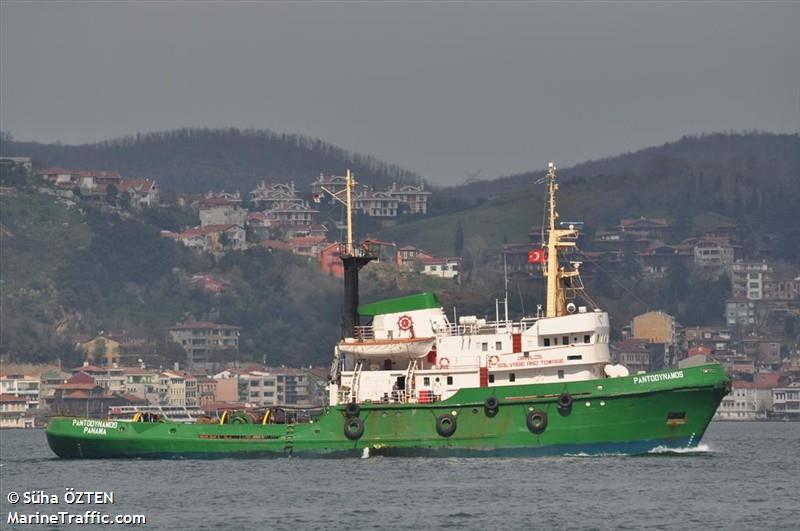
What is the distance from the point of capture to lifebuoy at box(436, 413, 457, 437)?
60.4m

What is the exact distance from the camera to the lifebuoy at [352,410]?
202 ft

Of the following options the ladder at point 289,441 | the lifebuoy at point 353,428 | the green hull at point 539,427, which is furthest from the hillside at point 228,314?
the lifebuoy at point 353,428

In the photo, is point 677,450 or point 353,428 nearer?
point 677,450

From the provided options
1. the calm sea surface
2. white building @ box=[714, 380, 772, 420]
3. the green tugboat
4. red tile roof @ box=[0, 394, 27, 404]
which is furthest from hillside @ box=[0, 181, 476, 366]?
the calm sea surface

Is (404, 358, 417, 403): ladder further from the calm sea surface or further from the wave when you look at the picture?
the wave

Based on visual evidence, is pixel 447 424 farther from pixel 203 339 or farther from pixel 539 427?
pixel 203 339

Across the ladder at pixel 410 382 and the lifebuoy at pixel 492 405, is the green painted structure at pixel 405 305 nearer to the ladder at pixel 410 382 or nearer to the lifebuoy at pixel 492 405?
the ladder at pixel 410 382

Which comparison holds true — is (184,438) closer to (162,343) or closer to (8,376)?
(8,376)

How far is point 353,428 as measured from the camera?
6159cm

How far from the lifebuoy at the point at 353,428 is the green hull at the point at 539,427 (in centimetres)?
11

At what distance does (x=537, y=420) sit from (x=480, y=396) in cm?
201

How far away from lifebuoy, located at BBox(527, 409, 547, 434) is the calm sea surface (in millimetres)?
1032

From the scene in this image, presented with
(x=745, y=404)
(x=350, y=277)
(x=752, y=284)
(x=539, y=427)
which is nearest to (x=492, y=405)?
(x=539, y=427)

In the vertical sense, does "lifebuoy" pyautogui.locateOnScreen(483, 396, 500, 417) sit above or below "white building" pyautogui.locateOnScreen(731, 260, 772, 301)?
below
